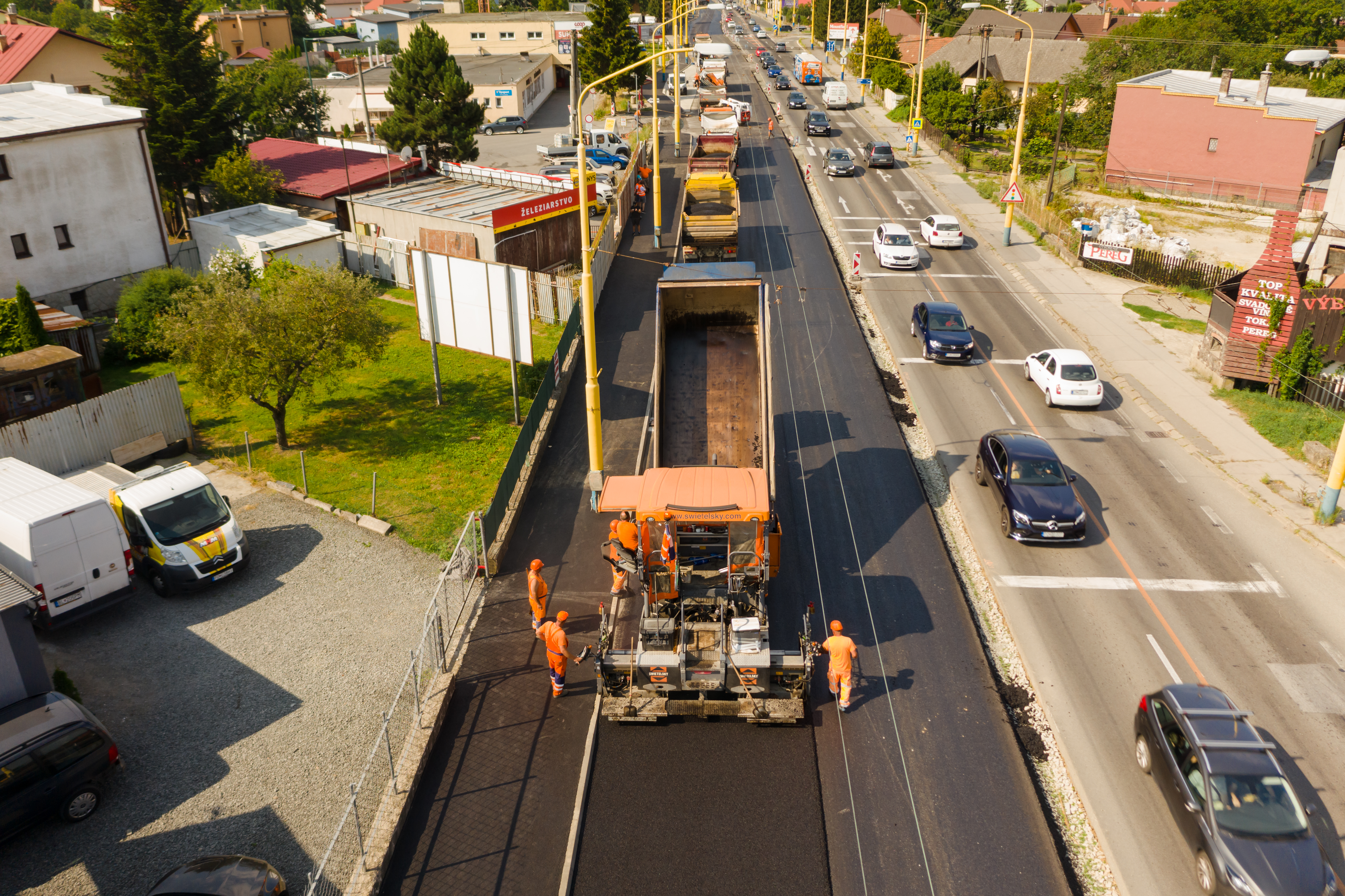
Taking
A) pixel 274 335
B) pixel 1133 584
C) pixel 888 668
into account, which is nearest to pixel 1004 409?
pixel 1133 584

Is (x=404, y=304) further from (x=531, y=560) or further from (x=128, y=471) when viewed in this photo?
(x=531, y=560)

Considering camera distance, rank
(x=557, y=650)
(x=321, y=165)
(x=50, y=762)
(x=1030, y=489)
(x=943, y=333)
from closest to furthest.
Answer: (x=50, y=762) < (x=557, y=650) < (x=1030, y=489) < (x=943, y=333) < (x=321, y=165)

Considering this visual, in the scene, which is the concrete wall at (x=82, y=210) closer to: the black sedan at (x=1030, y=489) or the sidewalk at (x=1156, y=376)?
the black sedan at (x=1030, y=489)

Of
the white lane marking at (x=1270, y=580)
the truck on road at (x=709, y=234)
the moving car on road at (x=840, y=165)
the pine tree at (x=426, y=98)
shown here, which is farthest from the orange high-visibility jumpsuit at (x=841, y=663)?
the pine tree at (x=426, y=98)

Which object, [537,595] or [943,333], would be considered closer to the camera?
[537,595]

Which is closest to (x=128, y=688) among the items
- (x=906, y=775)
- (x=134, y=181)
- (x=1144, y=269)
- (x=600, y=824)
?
(x=600, y=824)

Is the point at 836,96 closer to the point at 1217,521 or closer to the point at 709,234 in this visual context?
the point at 709,234

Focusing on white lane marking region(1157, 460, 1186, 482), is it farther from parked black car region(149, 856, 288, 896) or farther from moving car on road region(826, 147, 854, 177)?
moving car on road region(826, 147, 854, 177)

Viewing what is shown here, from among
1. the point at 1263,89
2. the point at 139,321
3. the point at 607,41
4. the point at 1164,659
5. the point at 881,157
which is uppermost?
the point at 607,41
